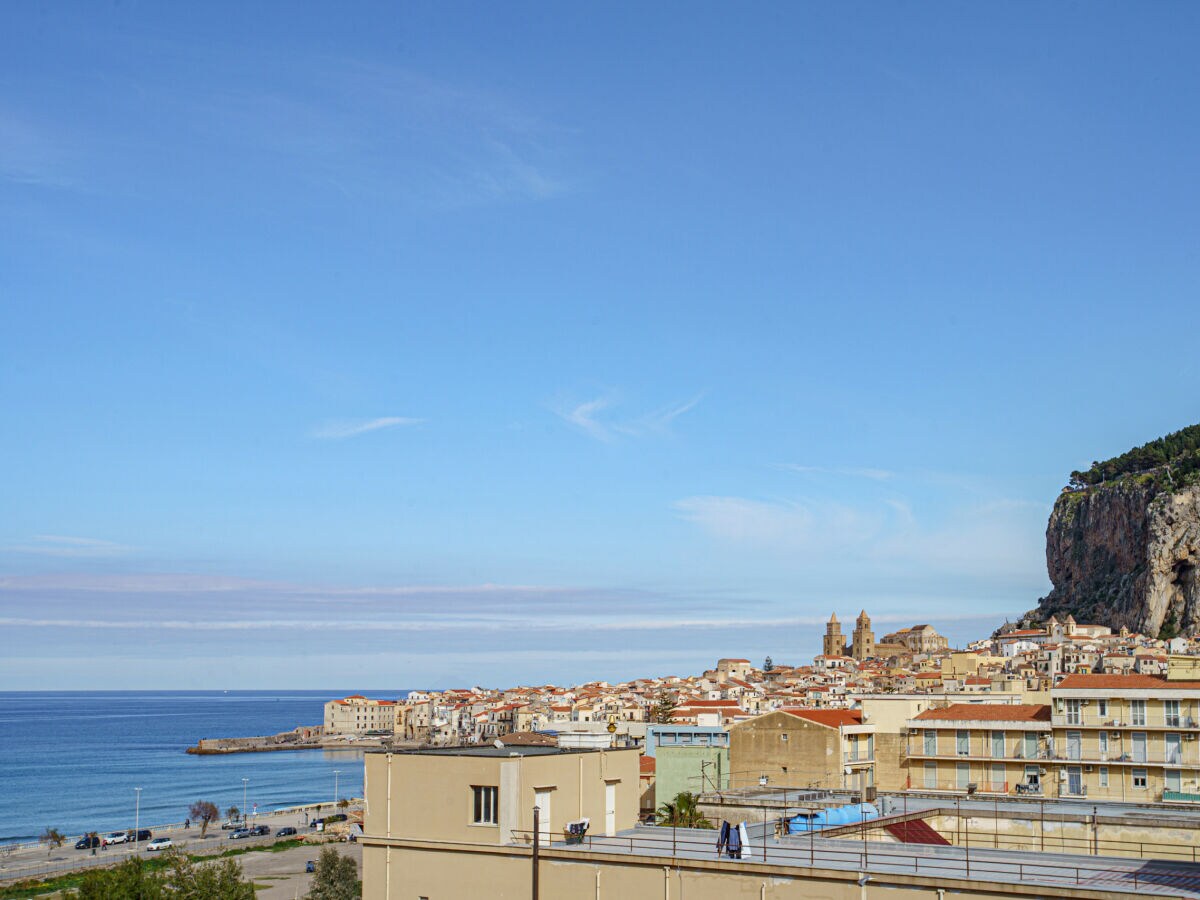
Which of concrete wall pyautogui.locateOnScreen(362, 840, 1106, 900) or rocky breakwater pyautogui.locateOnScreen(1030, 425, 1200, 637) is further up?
rocky breakwater pyautogui.locateOnScreen(1030, 425, 1200, 637)

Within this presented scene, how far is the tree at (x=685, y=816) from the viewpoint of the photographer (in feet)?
107

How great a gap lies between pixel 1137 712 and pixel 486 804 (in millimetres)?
34180

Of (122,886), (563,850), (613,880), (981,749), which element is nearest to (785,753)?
(981,749)

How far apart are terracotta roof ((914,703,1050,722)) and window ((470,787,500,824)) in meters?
32.9

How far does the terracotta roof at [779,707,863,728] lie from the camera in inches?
2142

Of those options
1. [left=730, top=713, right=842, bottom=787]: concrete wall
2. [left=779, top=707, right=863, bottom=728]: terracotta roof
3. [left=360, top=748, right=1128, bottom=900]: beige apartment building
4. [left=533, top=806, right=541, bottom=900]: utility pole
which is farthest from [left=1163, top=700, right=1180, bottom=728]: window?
[left=533, top=806, right=541, bottom=900]: utility pole

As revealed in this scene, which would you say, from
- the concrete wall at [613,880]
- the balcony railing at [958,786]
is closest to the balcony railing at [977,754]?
the balcony railing at [958,786]

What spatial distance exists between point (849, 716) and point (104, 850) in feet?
191

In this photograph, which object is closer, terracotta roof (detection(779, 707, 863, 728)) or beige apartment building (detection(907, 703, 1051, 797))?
beige apartment building (detection(907, 703, 1051, 797))

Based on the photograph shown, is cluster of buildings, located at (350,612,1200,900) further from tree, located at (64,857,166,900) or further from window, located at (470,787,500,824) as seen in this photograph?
tree, located at (64,857,166,900)

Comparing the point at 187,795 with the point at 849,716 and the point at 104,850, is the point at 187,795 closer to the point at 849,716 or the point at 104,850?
the point at 104,850

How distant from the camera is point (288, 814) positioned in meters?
110

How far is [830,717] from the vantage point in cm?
5681

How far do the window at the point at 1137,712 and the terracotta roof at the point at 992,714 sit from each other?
3181 millimetres
